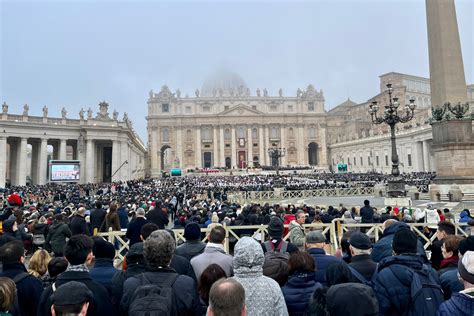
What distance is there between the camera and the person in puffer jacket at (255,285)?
8.43 feet

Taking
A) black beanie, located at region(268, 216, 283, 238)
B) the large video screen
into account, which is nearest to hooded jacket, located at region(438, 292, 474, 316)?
black beanie, located at region(268, 216, 283, 238)

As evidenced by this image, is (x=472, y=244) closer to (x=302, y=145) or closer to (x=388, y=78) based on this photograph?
(x=388, y=78)

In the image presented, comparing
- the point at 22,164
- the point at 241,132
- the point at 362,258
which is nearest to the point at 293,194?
the point at 362,258

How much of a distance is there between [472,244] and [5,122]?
4155 cm

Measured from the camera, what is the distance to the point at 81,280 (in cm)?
296

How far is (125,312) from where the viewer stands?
2.85m

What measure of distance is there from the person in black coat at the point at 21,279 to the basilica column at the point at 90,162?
3799 cm

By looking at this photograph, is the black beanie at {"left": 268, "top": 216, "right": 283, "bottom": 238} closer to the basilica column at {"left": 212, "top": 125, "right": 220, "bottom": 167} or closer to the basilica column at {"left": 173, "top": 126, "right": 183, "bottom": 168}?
the basilica column at {"left": 212, "top": 125, "right": 220, "bottom": 167}

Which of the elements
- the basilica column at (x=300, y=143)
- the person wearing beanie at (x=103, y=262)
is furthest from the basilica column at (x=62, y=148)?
the basilica column at (x=300, y=143)

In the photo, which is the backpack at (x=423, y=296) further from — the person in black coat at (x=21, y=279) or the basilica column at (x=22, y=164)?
the basilica column at (x=22, y=164)

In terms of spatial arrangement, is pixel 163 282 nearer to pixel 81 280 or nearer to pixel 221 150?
pixel 81 280

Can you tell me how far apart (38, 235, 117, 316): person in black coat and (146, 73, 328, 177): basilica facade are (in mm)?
83417

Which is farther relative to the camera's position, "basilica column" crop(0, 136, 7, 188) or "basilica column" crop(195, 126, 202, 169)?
"basilica column" crop(195, 126, 202, 169)

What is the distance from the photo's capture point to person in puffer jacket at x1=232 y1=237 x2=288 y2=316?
101 inches
